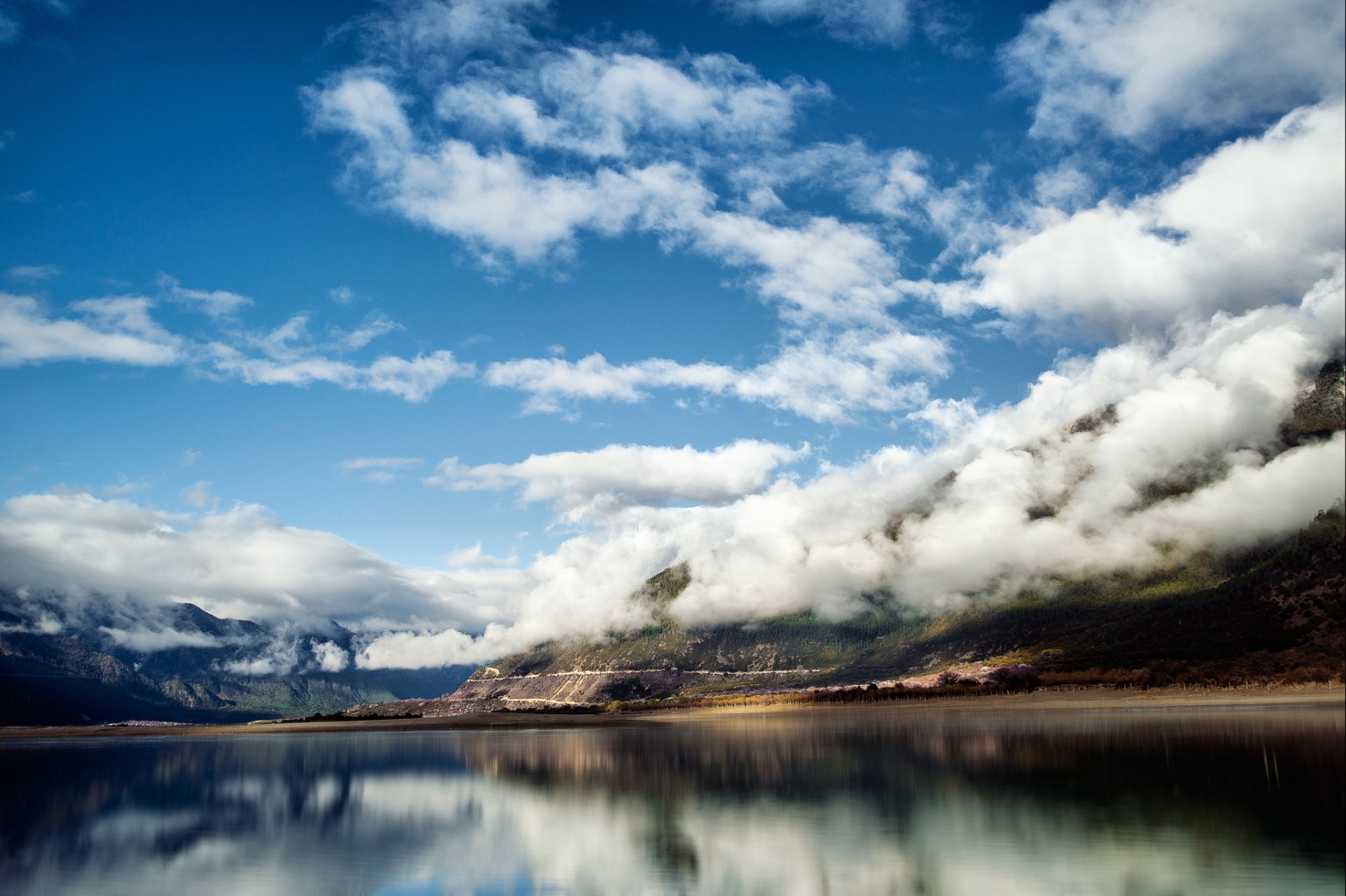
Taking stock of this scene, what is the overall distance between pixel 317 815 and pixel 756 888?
4003 cm

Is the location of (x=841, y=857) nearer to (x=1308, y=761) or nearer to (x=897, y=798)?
(x=897, y=798)

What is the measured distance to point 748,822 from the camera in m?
48.1

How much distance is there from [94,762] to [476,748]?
53.4 meters

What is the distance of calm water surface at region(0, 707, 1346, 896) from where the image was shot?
34.3 meters

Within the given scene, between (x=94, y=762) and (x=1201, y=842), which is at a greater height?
(x=1201, y=842)

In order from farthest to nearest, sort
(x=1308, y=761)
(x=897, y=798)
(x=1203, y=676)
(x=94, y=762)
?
1. (x=1203, y=676)
2. (x=94, y=762)
3. (x=1308, y=761)
4. (x=897, y=798)

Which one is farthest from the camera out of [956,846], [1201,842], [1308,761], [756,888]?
[1308,761]

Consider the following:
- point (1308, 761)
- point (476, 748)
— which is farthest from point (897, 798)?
point (476, 748)

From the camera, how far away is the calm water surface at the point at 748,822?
3434 cm

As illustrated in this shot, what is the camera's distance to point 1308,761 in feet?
195

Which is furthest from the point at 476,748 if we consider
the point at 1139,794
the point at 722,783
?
the point at 1139,794

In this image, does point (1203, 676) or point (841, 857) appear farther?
point (1203, 676)

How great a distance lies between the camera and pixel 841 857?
123 ft

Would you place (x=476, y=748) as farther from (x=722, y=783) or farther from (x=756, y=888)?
(x=756, y=888)
